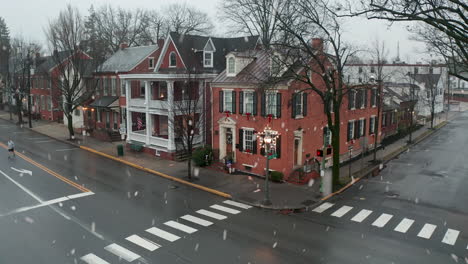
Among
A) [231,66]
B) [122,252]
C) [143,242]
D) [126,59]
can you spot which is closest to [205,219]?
[143,242]

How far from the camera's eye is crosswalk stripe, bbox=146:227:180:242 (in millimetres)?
14038

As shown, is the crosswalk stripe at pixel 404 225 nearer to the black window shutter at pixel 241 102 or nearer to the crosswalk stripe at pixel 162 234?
the crosswalk stripe at pixel 162 234

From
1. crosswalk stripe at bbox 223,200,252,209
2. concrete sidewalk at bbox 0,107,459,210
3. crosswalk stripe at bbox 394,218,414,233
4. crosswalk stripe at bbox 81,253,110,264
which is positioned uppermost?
concrete sidewalk at bbox 0,107,459,210

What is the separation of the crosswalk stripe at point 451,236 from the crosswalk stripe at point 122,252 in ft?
37.6

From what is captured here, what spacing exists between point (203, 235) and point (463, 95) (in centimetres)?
10180

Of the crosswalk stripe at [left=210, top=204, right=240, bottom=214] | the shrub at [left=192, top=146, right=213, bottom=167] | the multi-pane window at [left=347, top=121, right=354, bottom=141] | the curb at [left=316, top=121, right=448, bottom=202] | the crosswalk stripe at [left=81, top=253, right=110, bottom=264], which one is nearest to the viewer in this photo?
the crosswalk stripe at [left=81, top=253, right=110, bottom=264]

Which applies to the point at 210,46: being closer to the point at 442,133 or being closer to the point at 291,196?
the point at 291,196

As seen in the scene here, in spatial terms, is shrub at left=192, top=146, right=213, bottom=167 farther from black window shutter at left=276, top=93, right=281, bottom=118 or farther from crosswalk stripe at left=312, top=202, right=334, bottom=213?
crosswalk stripe at left=312, top=202, right=334, bottom=213

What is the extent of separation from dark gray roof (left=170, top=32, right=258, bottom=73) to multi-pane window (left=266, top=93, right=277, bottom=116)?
8.32m

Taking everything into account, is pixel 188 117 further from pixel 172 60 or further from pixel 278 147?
pixel 172 60

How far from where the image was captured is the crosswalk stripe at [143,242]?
13266 mm

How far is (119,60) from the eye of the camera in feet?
131

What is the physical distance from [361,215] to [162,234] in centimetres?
903

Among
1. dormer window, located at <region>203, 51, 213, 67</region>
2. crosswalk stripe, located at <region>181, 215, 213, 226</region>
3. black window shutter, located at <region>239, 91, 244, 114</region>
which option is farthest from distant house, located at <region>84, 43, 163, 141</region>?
crosswalk stripe, located at <region>181, 215, 213, 226</region>
